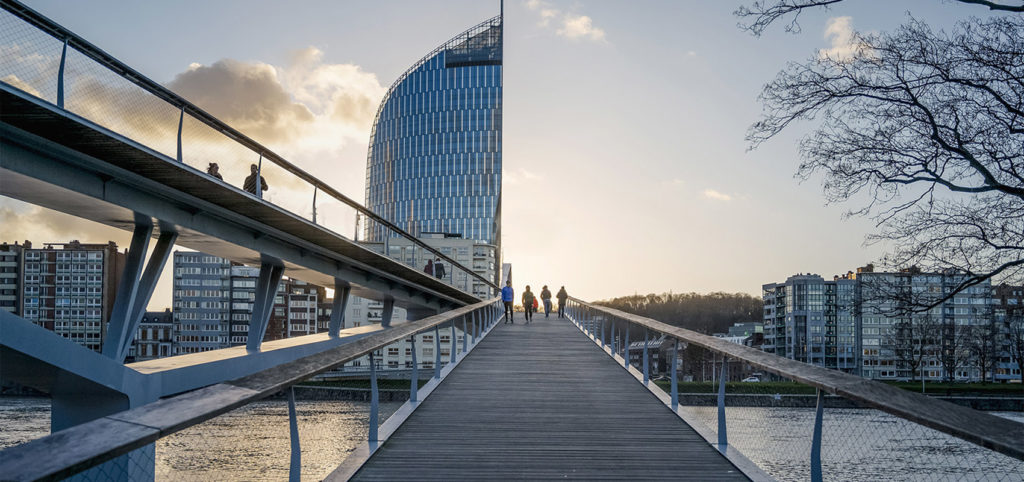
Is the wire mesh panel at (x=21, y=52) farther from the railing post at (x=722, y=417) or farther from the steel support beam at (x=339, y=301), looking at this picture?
the steel support beam at (x=339, y=301)

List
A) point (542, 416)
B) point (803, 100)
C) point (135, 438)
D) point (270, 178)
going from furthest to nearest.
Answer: point (270, 178), point (803, 100), point (542, 416), point (135, 438)

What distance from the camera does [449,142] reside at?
15988 cm

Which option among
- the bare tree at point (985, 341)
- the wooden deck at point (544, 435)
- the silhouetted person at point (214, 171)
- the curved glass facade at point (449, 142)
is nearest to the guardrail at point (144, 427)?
the wooden deck at point (544, 435)

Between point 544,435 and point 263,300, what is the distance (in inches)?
549

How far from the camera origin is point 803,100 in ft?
35.0

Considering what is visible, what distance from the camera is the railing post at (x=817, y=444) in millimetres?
4684

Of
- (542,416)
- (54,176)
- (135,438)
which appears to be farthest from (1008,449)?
(54,176)

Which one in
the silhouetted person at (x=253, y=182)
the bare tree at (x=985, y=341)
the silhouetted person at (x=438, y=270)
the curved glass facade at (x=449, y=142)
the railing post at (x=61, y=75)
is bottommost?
the bare tree at (x=985, y=341)

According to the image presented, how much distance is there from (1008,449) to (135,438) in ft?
10.0

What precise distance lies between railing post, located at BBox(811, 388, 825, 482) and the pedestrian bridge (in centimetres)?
2

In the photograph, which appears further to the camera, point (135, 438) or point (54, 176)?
point (54, 176)

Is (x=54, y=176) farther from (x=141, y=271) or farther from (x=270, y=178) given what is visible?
(x=270, y=178)

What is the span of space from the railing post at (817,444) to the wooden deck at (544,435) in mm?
971

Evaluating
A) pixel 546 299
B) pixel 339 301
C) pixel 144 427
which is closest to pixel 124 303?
pixel 144 427
